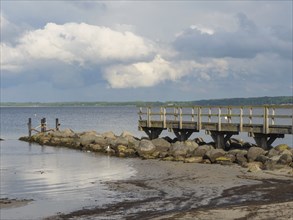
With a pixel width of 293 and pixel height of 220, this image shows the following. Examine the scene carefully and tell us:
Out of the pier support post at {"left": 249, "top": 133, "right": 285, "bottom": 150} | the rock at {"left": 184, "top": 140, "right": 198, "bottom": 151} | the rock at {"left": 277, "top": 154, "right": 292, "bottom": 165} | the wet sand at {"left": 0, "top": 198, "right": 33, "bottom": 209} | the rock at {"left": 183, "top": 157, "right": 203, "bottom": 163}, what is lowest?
the wet sand at {"left": 0, "top": 198, "right": 33, "bottom": 209}

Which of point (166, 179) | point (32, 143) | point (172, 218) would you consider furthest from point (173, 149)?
point (32, 143)

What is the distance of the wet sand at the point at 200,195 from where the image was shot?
13695mm

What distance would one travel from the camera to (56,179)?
22156 millimetres

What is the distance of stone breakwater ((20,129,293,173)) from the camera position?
23.9 meters

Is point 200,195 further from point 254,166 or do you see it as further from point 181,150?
point 181,150

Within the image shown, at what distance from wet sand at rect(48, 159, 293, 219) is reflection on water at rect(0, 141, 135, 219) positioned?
93 centimetres

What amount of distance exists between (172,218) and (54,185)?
8645 millimetres

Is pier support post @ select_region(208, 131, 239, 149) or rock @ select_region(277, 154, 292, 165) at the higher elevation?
pier support post @ select_region(208, 131, 239, 149)

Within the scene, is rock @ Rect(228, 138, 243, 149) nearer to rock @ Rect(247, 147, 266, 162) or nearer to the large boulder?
rock @ Rect(247, 147, 266, 162)

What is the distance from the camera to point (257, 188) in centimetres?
1825

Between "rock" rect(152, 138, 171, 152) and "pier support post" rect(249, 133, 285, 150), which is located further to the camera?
"rock" rect(152, 138, 171, 152)

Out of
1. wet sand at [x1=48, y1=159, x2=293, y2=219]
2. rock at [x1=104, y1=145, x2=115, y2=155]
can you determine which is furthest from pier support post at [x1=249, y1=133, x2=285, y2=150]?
rock at [x1=104, y1=145, x2=115, y2=155]

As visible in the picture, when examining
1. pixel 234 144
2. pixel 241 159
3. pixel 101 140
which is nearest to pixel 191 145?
pixel 234 144

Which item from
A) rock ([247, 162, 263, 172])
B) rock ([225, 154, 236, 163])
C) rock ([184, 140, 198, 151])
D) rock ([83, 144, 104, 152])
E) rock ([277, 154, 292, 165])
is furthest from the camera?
rock ([83, 144, 104, 152])
